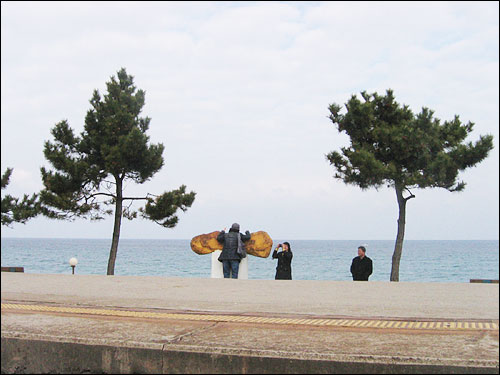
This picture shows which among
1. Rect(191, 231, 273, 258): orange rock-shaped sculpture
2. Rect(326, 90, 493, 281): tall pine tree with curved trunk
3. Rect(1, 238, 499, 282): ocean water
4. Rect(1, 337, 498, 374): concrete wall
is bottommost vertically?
Rect(1, 238, 499, 282): ocean water

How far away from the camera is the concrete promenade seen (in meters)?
4.56

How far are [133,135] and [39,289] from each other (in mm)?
10621

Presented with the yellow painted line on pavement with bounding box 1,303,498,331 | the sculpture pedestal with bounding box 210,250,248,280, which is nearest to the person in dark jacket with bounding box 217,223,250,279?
the sculpture pedestal with bounding box 210,250,248,280

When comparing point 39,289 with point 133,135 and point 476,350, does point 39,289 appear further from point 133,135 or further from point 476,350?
point 133,135

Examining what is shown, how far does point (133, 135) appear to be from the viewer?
20062mm

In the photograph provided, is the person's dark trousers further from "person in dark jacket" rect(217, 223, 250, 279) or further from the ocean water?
the ocean water

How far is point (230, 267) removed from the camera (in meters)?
14.1

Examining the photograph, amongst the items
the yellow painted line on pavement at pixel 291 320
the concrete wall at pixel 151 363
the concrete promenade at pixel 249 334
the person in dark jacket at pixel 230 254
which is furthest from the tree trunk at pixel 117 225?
the concrete wall at pixel 151 363

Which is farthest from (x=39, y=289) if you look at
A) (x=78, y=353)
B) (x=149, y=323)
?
(x=78, y=353)

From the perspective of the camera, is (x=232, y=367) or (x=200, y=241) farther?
(x=200, y=241)

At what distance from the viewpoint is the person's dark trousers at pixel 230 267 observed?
13992 mm

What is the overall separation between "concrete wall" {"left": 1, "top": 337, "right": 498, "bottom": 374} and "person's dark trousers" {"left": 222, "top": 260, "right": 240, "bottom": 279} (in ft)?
29.4

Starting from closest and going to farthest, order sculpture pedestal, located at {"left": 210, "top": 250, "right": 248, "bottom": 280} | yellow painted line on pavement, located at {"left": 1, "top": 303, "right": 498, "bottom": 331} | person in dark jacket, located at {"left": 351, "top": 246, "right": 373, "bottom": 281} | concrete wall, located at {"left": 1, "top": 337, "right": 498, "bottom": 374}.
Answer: concrete wall, located at {"left": 1, "top": 337, "right": 498, "bottom": 374} → yellow painted line on pavement, located at {"left": 1, "top": 303, "right": 498, "bottom": 331} → person in dark jacket, located at {"left": 351, "top": 246, "right": 373, "bottom": 281} → sculpture pedestal, located at {"left": 210, "top": 250, "right": 248, "bottom": 280}

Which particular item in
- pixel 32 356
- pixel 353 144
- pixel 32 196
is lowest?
pixel 32 356
